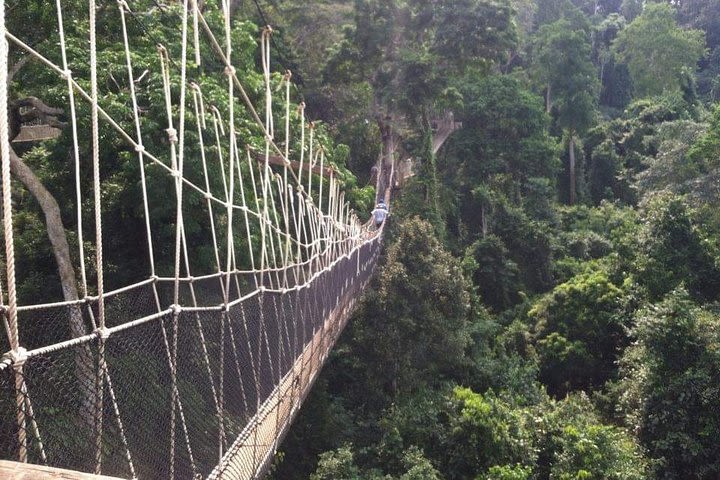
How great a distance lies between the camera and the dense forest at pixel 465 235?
4164 mm

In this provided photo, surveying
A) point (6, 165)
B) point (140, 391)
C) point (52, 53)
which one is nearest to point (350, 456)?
point (140, 391)

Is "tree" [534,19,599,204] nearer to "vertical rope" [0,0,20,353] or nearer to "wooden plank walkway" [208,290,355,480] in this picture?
"wooden plank walkway" [208,290,355,480]

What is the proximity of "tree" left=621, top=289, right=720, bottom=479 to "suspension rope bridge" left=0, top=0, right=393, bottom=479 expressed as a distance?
251 cm

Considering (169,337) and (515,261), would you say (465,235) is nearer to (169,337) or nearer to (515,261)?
(515,261)

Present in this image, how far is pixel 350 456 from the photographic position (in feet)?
14.6

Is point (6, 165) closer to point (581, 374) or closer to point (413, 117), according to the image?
point (581, 374)

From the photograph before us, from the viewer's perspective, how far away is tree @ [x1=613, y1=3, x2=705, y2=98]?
13.6 m

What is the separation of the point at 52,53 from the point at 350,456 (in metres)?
3.12

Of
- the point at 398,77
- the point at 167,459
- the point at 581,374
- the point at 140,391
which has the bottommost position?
the point at 581,374

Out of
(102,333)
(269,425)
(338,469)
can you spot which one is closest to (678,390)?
(338,469)

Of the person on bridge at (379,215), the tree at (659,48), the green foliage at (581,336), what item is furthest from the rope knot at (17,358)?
the tree at (659,48)

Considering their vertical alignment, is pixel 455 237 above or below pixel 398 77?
below

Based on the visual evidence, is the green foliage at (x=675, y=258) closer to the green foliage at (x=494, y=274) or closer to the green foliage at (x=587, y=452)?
the green foliage at (x=587, y=452)

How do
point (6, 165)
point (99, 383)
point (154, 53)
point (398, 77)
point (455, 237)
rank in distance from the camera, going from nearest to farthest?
point (6, 165) → point (99, 383) → point (154, 53) → point (398, 77) → point (455, 237)
